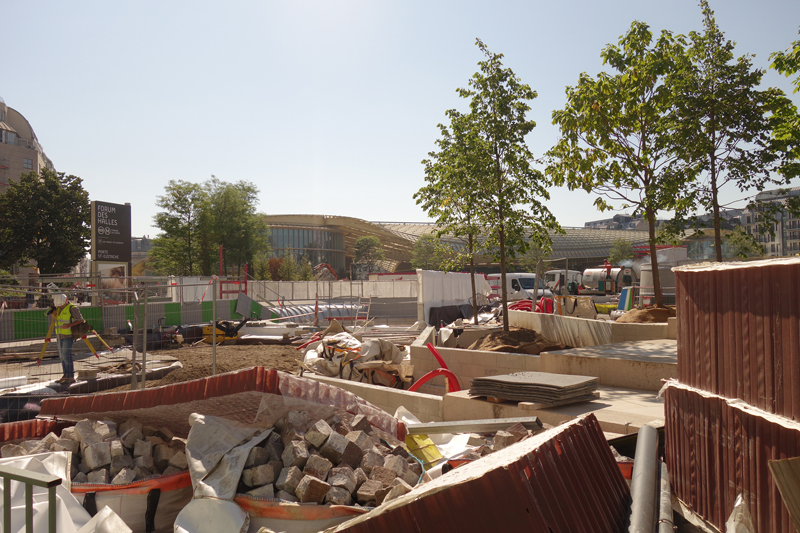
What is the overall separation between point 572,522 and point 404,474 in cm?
165

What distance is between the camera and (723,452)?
3.10 m

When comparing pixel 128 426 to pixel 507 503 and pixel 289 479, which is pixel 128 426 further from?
pixel 507 503

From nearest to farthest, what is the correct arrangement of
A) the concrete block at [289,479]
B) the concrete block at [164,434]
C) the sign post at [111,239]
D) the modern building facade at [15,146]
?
the concrete block at [289,479] → the concrete block at [164,434] → the sign post at [111,239] → the modern building facade at [15,146]

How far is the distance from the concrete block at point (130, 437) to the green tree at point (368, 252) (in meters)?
A: 84.5

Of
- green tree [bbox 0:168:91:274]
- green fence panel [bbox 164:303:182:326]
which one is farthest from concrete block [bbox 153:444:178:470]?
green tree [bbox 0:168:91:274]

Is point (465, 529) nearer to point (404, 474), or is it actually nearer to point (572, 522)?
point (572, 522)

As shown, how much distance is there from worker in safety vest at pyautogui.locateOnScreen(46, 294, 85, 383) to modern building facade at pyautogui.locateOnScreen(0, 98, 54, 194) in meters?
65.2

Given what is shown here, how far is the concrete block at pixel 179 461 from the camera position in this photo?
4289mm

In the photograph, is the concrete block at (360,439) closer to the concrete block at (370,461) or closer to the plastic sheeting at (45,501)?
the concrete block at (370,461)

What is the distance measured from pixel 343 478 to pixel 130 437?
196 centimetres

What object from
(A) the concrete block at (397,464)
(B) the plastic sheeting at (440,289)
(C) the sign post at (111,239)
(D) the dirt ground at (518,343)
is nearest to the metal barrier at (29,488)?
(A) the concrete block at (397,464)

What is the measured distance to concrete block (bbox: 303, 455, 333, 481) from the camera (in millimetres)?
3850

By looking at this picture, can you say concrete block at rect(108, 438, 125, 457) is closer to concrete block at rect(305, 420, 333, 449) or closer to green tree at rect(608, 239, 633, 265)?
concrete block at rect(305, 420, 333, 449)

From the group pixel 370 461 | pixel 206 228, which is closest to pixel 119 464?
pixel 370 461
